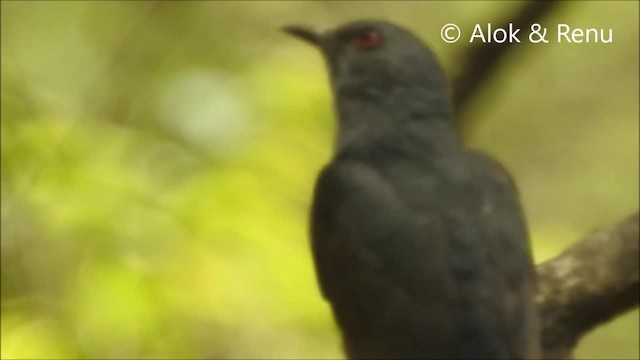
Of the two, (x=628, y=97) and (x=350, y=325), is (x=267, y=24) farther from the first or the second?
(x=350, y=325)

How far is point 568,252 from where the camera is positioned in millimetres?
983

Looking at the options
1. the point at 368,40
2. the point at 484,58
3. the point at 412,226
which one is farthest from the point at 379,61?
the point at 484,58

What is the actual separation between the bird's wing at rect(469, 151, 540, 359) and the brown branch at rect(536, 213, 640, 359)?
0.11 metres

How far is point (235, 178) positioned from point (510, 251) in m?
0.41

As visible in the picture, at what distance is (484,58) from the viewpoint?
1.10 m

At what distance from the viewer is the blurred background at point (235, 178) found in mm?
1133

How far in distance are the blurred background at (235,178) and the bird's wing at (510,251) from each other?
26 centimetres

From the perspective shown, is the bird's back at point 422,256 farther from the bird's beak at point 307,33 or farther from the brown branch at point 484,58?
the brown branch at point 484,58

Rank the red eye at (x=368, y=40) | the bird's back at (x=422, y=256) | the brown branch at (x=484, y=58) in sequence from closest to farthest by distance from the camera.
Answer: the bird's back at (x=422, y=256) → the red eye at (x=368, y=40) → the brown branch at (x=484, y=58)

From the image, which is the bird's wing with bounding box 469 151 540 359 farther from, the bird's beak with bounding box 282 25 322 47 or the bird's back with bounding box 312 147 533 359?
the bird's beak with bounding box 282 25 322 47

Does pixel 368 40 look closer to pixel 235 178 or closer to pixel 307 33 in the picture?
pixel 307 33
